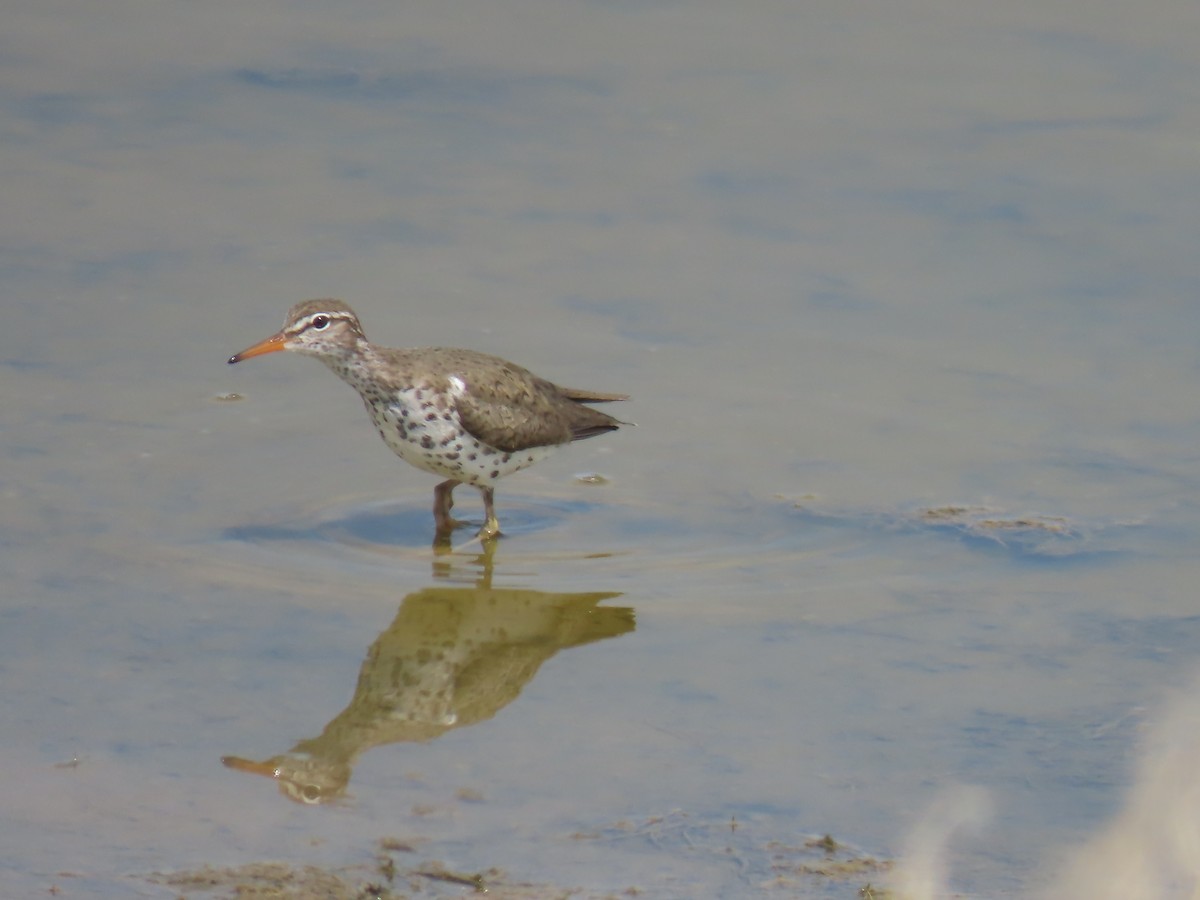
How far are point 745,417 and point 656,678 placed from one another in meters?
3.43

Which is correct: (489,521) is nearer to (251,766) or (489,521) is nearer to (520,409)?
(520,409)

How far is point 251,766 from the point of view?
6598mm

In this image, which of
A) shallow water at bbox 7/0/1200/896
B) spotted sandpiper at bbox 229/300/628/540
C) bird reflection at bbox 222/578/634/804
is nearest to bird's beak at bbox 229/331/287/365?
spotted sandpiper at bbox 229/300/628/540

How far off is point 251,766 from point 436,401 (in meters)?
3.19

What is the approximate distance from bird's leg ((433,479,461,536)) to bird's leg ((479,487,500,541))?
16 centimetres

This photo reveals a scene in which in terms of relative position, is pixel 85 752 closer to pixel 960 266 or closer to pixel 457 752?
pixel 457 752

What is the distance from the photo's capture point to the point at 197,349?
11430 mm

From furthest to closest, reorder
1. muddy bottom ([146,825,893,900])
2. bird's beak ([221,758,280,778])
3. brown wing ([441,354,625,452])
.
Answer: brown wing ([441,354,625,452]) → bird's beak ([221,758,280,778]) → muddy bottom ([146,825,893,900])

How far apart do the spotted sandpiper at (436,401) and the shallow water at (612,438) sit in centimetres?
40

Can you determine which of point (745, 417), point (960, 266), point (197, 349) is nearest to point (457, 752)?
point (745, 417)

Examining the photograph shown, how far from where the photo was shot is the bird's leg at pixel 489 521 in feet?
31.4

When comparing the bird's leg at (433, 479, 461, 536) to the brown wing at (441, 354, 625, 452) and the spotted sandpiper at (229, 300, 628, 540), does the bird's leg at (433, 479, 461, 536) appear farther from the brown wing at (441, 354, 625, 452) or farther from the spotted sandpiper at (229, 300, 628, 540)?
the brown wing at (441, 354, 625, 452)

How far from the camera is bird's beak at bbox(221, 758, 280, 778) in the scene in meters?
6.55

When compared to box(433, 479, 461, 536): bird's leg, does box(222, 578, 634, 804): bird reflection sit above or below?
below
